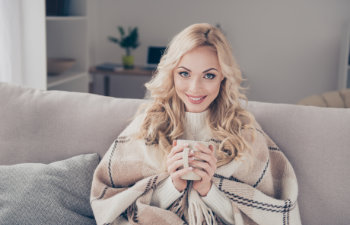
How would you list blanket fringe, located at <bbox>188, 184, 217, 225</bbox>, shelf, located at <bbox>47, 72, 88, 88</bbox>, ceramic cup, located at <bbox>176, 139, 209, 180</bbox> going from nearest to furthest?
ceramic cup, located at <bbox>176, 139, 209, 180</bbox> → blanket fringe, located at <bbox>188, 184, 217, 225</bbox> → shelf, located at <bbox>47, 72, 88, 88</bbox>

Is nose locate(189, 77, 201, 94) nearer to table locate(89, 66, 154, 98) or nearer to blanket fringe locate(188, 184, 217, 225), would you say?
blanket fringe locate(188, 184, 217, 225)

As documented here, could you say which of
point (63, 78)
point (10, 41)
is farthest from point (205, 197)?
point (63, 78)

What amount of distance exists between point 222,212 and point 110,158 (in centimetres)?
34

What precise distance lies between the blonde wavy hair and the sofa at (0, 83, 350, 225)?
0.12 m

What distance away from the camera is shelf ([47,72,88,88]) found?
2.59 meters

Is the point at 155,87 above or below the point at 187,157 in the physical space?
above

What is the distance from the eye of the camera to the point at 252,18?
3.76 metres

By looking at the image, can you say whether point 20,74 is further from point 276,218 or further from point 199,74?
point 276,218

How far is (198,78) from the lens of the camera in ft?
3.78

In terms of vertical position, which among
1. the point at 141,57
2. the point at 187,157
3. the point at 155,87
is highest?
the point at 155,87

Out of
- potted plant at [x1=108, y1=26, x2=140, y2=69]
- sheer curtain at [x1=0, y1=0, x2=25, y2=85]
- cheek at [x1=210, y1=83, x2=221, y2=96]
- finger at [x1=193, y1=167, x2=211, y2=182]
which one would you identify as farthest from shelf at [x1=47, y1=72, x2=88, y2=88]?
finger at [x1=193, y1=167, x2=211, y2=182]

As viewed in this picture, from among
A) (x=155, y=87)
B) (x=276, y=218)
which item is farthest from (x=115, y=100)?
(x=276, y=218)

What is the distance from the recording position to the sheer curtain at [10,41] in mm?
2086

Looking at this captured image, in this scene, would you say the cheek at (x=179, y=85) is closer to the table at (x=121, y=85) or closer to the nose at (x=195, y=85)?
the nose at (x=195, y=85)
